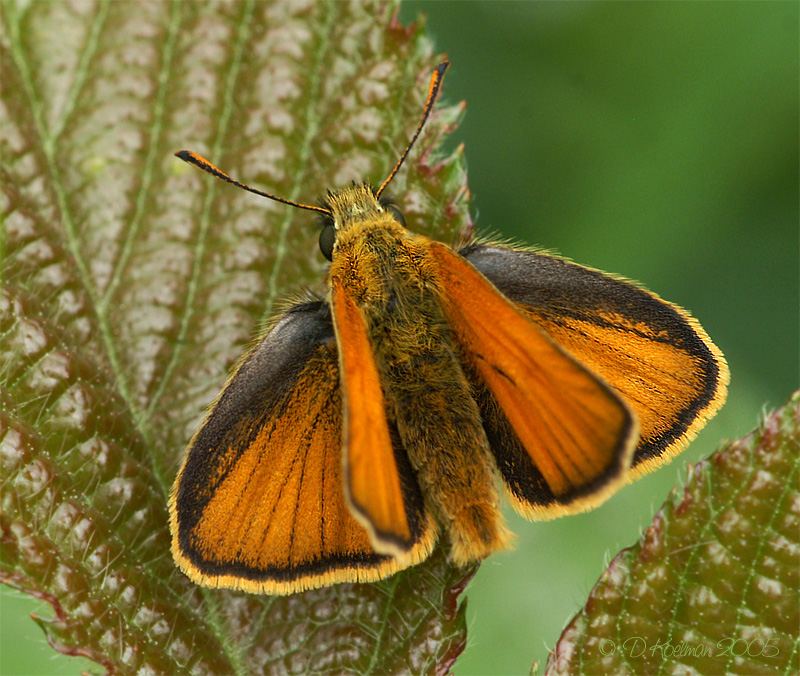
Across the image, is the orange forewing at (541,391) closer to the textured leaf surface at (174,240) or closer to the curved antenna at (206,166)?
the textured leaf surface at (174,240)

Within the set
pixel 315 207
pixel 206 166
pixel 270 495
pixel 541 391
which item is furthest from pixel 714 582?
pixel 206 166

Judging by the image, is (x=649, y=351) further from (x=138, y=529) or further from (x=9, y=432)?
(x=9, y=432)

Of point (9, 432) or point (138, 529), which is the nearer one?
point (9, 432)

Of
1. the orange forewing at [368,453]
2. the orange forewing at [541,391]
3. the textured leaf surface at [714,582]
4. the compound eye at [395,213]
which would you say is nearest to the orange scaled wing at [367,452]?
the orange forewing at [368,453]

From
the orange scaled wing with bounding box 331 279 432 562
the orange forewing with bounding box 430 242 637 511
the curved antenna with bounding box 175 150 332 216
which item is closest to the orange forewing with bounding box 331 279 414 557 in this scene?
the orange scaled wing with bounding box 331 279 432 562

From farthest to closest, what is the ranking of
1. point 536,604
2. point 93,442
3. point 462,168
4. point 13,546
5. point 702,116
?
point 702,116 → point 536,604 → point 462,168 → point 93,442 → point 13,546

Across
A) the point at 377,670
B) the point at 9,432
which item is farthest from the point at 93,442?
the point at 377,670

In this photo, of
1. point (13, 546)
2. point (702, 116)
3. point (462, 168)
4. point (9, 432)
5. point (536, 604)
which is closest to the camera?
point (13, 546)

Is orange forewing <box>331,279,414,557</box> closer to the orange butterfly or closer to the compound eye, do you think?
the orange butterfly
